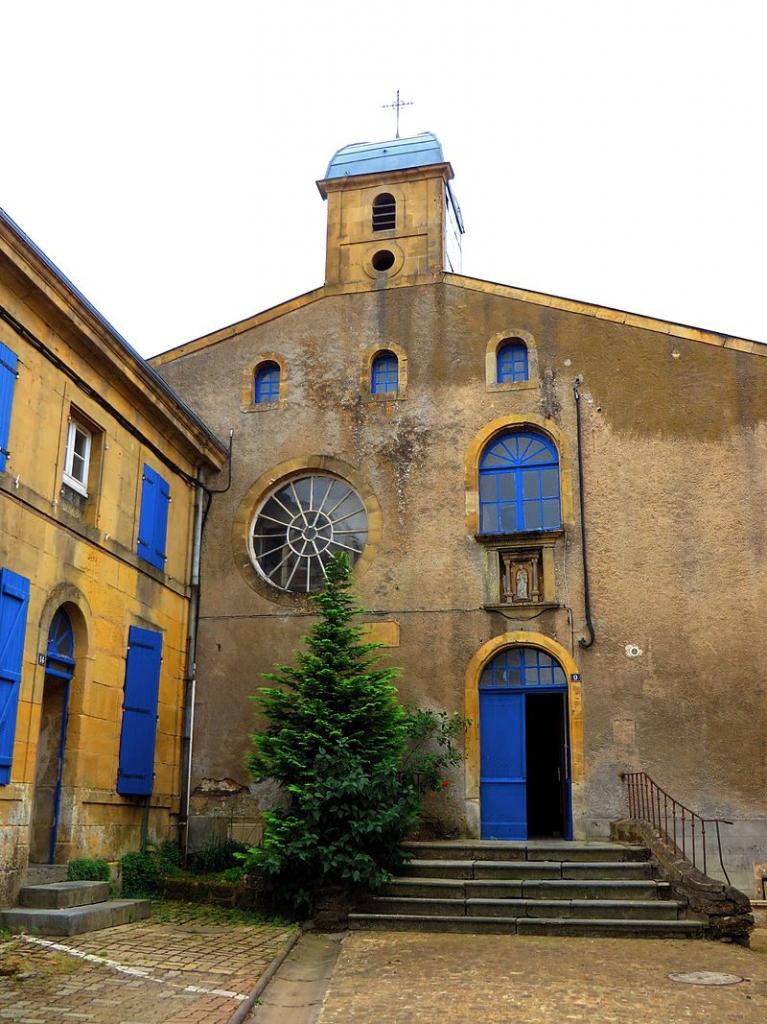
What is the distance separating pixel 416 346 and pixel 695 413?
410 centimetres

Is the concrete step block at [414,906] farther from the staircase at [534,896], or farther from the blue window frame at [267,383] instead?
the blue window frame at [267,383]

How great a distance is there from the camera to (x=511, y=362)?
47.2ft

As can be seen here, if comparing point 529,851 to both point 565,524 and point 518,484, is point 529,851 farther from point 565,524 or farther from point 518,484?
point 518,484

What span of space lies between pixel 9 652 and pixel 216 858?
4.34 metres

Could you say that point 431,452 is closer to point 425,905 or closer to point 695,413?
point 695,413

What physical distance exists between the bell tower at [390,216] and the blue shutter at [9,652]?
761 centimetres

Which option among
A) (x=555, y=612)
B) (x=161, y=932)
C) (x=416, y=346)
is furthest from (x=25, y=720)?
(x=416, y=346)

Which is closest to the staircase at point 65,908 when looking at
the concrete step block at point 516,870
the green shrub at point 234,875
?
the green shrub at point 234,875

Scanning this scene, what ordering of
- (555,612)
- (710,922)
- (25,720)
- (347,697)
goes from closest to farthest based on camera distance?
(710,922) < (25,720) < (347,697) < (555,612)

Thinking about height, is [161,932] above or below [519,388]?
below

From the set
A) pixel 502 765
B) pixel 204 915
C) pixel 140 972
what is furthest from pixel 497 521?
pixel 140 972

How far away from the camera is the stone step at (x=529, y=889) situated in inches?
389

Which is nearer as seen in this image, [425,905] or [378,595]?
[425,905]

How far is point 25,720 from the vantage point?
9875mm
